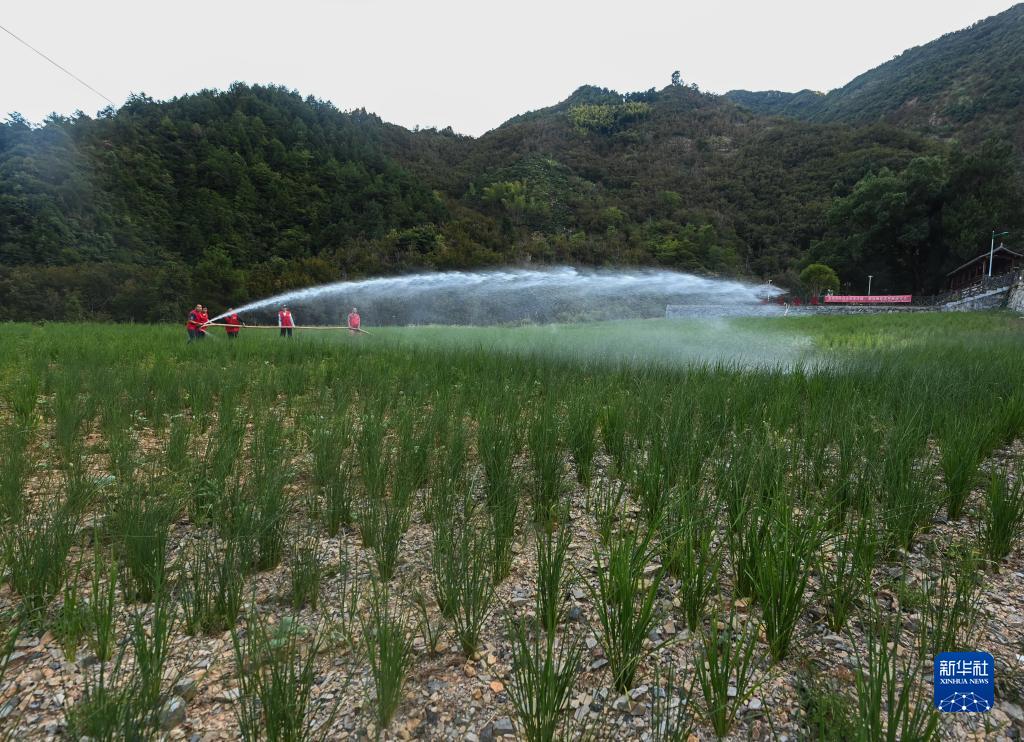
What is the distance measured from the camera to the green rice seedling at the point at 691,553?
1.90 m

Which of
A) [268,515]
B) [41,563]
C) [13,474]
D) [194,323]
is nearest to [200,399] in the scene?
[13,474]

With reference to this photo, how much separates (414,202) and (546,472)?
240 feet

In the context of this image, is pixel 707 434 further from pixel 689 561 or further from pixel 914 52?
pixel 914 52

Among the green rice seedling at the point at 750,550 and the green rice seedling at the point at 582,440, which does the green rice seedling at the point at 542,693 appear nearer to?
the green rice seedling at the point at 750,550

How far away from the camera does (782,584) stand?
1.78 m

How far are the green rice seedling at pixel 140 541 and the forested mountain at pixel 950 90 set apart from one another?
110 m

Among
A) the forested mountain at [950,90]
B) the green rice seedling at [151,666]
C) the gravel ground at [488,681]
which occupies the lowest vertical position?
the gravel ground at [488,681]

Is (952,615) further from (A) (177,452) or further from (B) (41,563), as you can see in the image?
(A) (177,452)

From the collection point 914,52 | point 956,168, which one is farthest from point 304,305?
point 914,52

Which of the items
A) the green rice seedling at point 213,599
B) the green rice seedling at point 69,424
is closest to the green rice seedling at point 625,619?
the green rice seedling at point 213,599

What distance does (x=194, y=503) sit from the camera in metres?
2.81

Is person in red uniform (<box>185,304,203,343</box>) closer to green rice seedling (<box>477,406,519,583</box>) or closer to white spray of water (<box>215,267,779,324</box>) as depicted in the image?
green rice seedling (<box>477,406,519,583</box>)

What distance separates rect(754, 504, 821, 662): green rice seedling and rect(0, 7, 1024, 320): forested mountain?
40.5 metres

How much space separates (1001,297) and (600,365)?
32.9 meters
